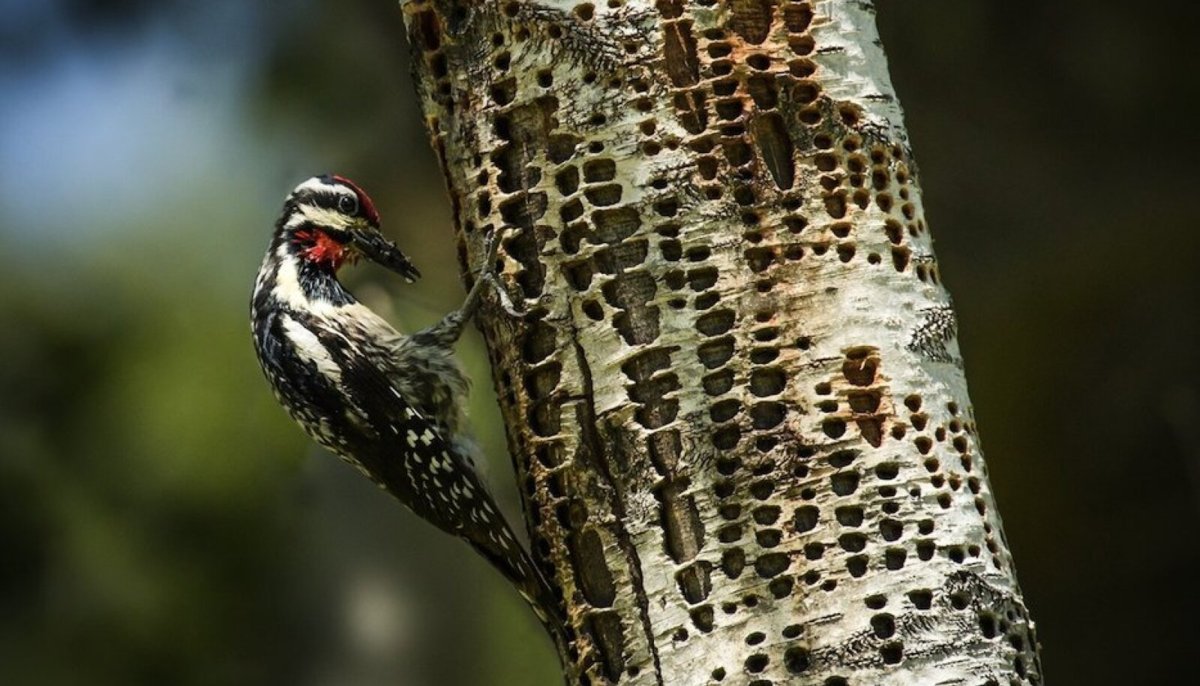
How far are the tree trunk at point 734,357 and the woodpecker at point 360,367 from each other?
0.65 metres

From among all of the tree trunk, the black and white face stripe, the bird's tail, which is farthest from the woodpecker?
the tree trunk

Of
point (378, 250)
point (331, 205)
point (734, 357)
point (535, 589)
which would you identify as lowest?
Result: point (535, 589)

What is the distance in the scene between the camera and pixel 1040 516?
283 inches

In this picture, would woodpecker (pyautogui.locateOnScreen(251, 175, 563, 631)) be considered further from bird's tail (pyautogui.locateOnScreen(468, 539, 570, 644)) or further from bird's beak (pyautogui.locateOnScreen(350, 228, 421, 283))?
bird's tail (pyautogui.locateOnScreen(468, 539, 570, 644))

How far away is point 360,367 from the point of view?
3939 millimetres

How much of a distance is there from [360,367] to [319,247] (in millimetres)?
357

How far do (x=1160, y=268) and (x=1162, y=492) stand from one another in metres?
0.92

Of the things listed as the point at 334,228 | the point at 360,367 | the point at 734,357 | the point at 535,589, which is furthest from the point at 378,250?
the point at 734,357

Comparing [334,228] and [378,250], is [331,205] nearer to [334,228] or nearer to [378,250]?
[334,228]

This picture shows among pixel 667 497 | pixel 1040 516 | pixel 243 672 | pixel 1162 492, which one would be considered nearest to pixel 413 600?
pixel 243 672

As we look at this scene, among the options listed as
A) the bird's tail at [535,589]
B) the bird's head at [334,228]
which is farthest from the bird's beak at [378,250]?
the bird's tail at [535,589]

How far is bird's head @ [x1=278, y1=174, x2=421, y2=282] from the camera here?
409 cm

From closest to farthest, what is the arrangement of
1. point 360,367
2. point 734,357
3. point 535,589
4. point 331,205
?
point 734,357, point 535,589, point 360,367, point 331,205

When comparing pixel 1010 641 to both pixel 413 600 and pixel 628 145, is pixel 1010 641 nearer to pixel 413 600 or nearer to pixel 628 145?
pixel 628 145
